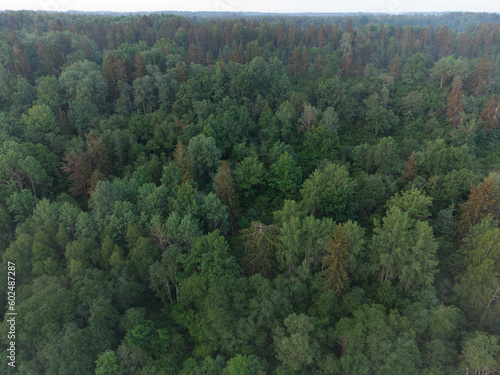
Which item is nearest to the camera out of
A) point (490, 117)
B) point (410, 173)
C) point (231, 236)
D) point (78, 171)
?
point (231, 236)

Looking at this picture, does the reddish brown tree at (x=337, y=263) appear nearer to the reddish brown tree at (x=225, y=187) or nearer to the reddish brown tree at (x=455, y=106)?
the reddish brown tree at (x=225, y=187)

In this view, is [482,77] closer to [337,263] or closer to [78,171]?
[337,263]

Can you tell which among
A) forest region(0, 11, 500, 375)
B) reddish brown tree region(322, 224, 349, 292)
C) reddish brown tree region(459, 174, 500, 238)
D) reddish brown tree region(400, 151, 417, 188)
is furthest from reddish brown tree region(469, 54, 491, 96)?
reddish brown tree region(322, 224, 349, 292)

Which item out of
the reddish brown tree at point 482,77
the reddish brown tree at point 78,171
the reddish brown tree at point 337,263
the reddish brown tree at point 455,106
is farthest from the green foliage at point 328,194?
the reddish brown tree at point 482,77

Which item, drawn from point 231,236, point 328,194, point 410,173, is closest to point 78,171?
point 231,236

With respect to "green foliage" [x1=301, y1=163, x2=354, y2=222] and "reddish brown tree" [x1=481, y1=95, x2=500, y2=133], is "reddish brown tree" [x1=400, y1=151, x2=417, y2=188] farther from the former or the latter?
"reddish brown tree" [x1=481, y1=95, x2=500, y2=133]

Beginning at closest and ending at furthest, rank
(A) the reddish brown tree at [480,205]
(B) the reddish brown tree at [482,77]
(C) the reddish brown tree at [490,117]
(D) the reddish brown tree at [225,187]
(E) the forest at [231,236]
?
1. (E) the forest at [231,236]
2. (A) the reddish brown tree at [480,205]
3. (D) the reddish brown tree at [225,187]
4. (C) the reddish brown tree at [490,117]
5. (B) the reddish brown tree at [482,77]

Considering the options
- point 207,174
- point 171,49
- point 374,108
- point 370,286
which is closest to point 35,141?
point 207,174

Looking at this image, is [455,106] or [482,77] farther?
[482,77]
